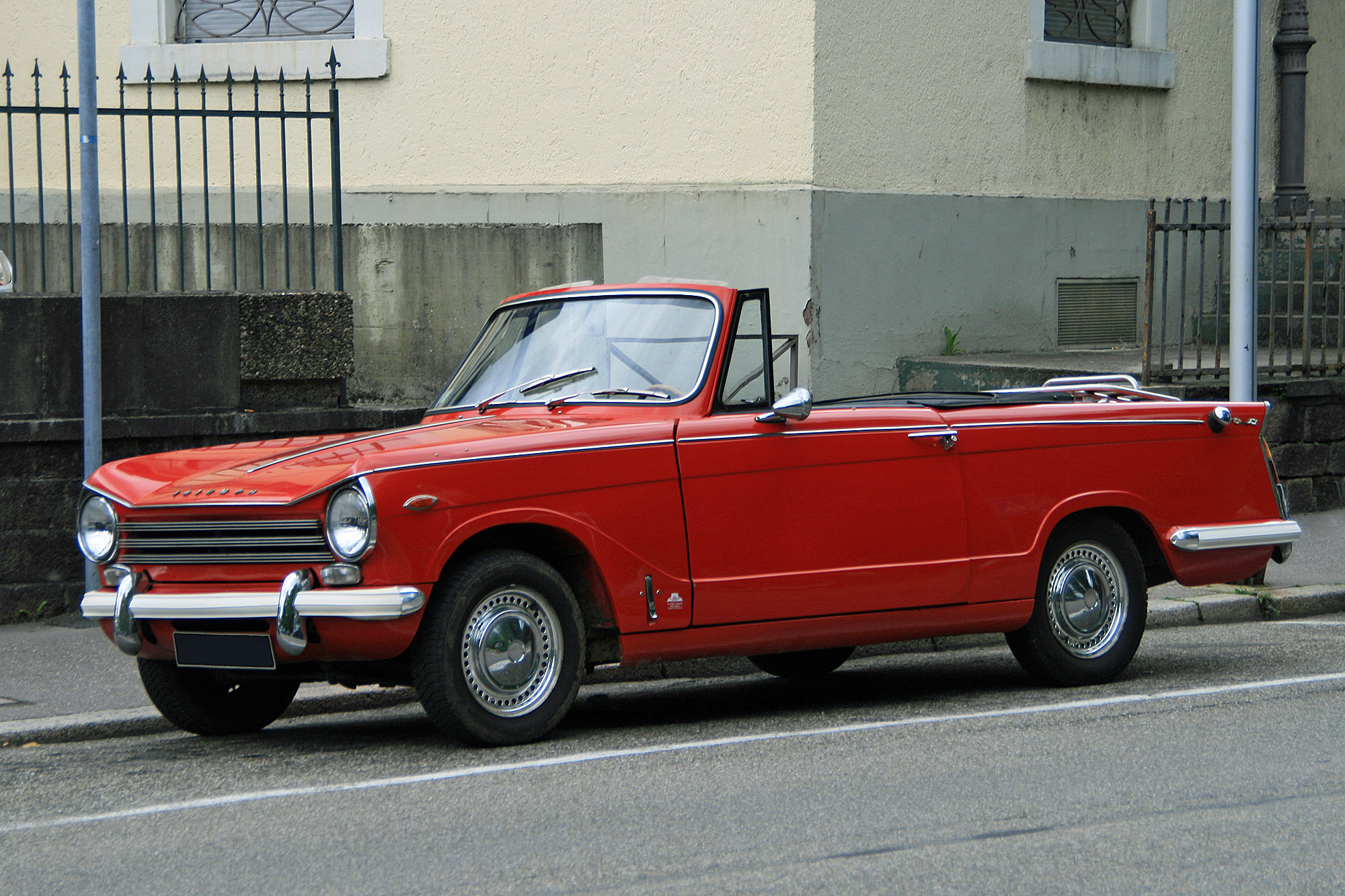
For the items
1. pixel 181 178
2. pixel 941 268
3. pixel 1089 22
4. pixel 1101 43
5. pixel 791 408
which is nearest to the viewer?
pixel 791 408

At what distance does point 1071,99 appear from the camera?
570 inches

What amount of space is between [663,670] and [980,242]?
22.1 ft

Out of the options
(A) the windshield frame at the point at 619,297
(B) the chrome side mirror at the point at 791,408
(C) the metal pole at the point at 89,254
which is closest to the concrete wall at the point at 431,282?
(C) the metal pole at the point at 89,254

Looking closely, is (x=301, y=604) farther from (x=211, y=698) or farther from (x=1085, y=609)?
(x=1085, y=609)

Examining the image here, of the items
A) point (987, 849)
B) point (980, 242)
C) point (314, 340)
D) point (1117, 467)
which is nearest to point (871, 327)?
point (980, 242)

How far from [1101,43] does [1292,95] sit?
2313mm

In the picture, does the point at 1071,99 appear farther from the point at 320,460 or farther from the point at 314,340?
the point at 320,460

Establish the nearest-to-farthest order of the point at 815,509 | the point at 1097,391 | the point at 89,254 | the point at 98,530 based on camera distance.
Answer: the point at 98,530
the point at 815,509
the point at 1097,391
the point at 89,254

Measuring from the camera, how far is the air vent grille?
14.6 meters

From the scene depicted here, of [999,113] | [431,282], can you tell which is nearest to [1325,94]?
[999,113]

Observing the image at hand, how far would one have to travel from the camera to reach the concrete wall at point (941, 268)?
12.9 metres

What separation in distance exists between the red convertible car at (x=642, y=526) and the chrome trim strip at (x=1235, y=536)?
0.04 feet

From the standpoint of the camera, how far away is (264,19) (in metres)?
13.5

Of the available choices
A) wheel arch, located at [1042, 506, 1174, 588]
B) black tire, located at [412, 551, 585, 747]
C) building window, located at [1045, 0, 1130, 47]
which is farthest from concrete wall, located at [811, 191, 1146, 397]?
black tire, located at [412, 551, 585, 747]
